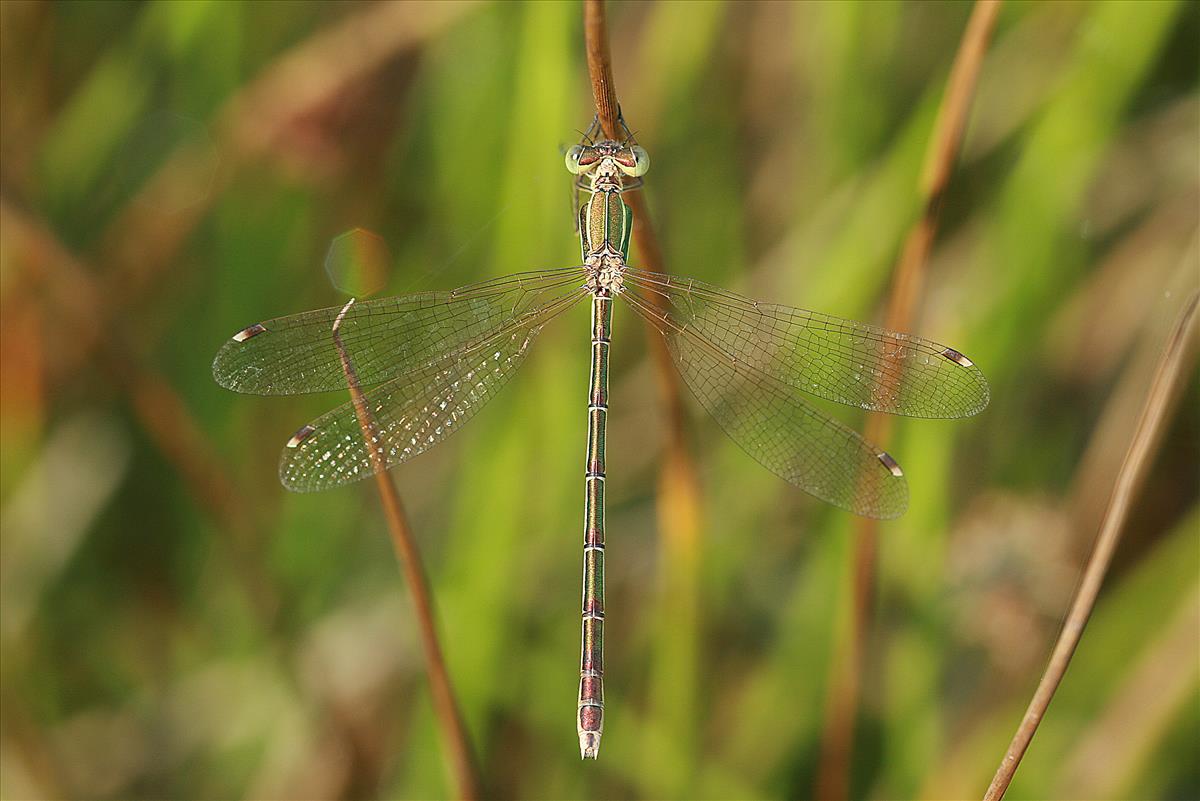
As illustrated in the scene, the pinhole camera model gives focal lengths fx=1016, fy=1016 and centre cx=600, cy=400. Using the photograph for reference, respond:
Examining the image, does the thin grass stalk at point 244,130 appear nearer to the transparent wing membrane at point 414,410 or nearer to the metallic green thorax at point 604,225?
the metallic green thorax at point 604,225

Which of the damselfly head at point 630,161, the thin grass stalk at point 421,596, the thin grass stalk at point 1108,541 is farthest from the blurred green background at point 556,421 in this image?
the thin grass stalk at point 1108,541

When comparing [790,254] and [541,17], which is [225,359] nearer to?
[541,17]

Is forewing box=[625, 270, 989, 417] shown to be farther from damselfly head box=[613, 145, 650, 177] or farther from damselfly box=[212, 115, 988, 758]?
damselfly head box=[613, 145, 650, 177]

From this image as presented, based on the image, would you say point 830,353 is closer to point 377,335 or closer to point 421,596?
point 377,335

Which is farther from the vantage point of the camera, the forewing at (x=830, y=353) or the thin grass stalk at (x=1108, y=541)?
the forewing at (x=830, y=353)

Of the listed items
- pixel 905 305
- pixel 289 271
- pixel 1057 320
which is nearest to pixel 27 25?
pixel 289 271

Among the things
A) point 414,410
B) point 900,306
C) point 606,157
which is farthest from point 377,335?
point 900,306
